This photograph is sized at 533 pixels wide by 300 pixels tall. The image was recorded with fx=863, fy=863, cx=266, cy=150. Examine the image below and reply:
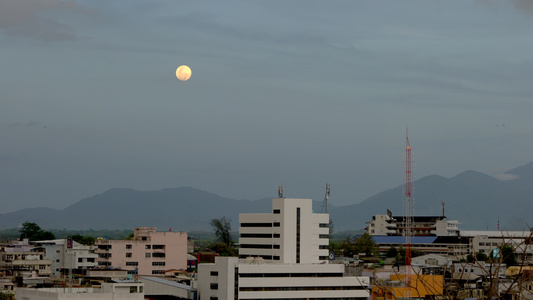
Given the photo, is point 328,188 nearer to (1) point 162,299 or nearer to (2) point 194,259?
(2) point 194,259

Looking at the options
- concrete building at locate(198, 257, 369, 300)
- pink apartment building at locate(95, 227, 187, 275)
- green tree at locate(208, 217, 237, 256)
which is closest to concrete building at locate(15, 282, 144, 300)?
concrete building at locate(198, 257, 369, 300)

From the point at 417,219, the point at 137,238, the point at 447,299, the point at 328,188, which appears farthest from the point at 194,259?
the point at 447,299

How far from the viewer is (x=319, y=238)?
87938mm

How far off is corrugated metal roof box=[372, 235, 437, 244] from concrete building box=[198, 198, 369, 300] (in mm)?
85997

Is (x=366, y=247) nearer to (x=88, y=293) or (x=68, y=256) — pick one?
(x=68, y=256)

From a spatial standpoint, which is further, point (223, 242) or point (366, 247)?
point (366, 247)

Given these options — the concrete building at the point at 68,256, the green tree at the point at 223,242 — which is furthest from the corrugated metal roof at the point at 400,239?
the concrete building at the point at 68,256

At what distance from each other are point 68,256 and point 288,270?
123 feet

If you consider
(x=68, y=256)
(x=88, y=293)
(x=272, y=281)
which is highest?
(x=68, y=256)

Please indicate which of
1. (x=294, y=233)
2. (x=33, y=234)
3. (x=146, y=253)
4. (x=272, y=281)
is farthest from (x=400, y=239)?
(x=272, y=281)

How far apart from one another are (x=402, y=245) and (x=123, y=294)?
126 meters

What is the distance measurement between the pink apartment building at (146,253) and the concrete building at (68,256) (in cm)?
182

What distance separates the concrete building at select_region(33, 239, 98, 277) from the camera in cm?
10244

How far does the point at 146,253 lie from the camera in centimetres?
10694
